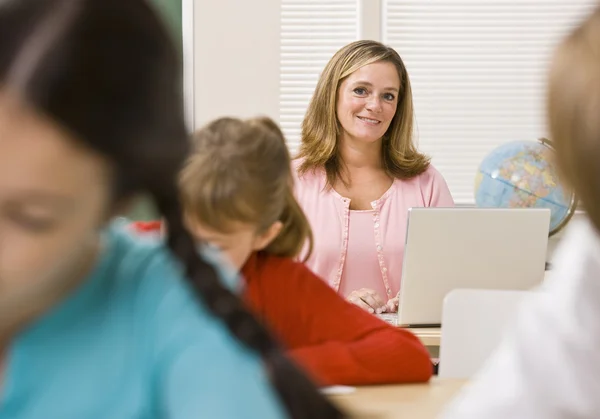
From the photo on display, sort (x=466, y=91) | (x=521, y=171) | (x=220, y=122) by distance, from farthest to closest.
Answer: (x=466, y=91) < (x=521, y=171) < (x=220, y=122)

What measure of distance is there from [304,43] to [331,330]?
3.02 metres

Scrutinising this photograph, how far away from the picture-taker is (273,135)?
154 centimetres

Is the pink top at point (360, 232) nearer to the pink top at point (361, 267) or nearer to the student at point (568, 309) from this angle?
the pink top at point (361, 267)

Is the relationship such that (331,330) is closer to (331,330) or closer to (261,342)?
(331,330)

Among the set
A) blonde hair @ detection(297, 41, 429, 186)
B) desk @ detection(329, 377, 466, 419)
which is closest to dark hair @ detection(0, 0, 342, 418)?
desk @ detection(329, 377, 466, 419)

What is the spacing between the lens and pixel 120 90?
502mm

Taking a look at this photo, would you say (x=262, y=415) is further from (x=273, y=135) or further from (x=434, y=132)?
(x=434, y=132)

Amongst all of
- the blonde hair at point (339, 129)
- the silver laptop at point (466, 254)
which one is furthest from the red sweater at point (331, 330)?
the blonde hair at point (339, 129)

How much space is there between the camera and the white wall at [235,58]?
14.2 ft

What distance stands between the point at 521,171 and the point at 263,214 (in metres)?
2.50

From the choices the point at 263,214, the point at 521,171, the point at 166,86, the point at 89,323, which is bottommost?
the point at 521,171

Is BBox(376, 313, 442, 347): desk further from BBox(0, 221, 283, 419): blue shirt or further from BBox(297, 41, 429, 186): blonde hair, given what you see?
BBox(0, 221, 283, 419): blue shirt

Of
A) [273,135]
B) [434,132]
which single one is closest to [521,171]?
[434,132]

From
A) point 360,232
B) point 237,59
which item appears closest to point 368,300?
point 360,232
